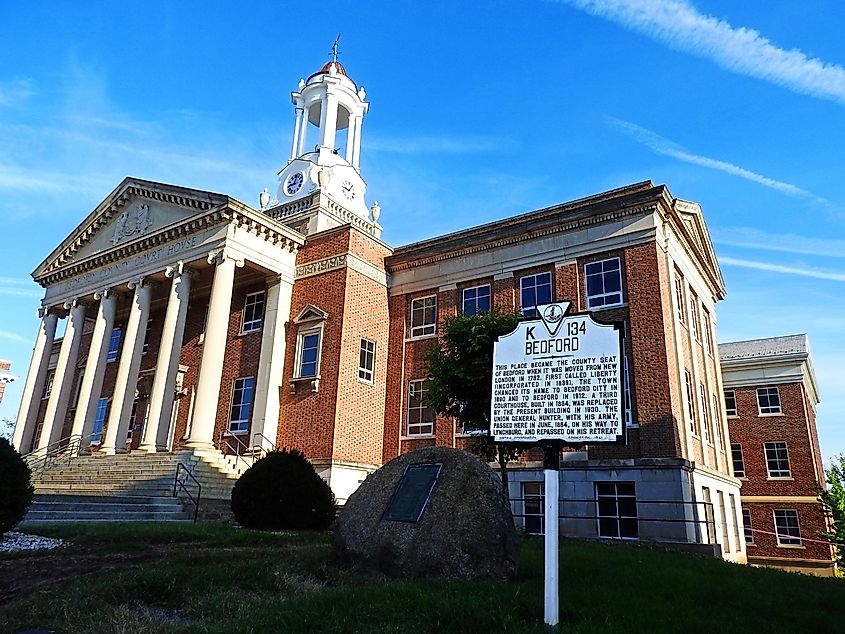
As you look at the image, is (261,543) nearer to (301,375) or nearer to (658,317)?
(301,375)

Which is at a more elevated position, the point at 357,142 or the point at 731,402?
the point at 357,142

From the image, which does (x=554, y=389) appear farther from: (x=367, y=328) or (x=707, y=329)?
(x=707, y=329)

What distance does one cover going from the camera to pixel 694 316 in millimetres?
24250

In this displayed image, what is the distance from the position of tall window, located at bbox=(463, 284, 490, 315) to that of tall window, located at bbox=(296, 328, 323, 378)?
5788mm

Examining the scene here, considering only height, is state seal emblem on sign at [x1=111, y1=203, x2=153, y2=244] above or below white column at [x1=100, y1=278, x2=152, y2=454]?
above

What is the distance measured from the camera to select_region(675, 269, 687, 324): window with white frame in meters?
21.6

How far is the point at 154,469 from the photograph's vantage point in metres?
19.7

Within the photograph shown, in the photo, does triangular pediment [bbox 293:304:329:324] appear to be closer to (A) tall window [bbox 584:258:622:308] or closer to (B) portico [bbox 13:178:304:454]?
(B) portico [bbox 13:178:304:454]

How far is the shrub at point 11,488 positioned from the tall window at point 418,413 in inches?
538

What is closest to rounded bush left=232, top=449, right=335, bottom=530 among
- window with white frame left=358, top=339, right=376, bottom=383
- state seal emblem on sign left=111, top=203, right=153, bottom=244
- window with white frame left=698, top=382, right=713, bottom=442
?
window with white frame left=358, top=339, right=376, bottom=383

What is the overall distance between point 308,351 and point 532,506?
33.6 feet

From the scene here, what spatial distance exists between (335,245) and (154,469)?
10.6 meters

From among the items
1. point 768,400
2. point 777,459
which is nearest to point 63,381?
point 777,459

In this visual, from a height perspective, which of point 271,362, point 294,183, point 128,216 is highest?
point 294,183
